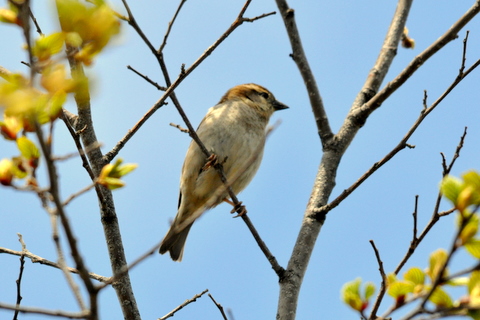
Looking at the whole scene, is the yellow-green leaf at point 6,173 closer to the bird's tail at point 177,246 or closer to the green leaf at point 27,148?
the green leaf at point 27,148

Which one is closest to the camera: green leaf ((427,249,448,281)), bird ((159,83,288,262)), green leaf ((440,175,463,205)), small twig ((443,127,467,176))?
green leaf ((440,175,463,205))

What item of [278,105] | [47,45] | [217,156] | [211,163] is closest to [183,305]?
[211,163]

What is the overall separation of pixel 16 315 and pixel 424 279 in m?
2.49

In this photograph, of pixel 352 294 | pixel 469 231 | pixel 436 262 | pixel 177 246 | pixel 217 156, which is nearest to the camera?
pixel 469 231

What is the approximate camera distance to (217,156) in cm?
610

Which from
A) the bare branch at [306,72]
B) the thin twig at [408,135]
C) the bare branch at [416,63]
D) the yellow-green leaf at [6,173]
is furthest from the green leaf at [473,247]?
the bare branch at [306,72]

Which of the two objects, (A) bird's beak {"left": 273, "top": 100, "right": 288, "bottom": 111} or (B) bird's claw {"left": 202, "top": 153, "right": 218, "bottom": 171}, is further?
(A) bird's beak {"left": 273, "top": 100, "right": 288, "bottom": 111}

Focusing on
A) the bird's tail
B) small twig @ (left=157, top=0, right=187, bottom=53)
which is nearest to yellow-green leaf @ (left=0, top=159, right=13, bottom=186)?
small twig @ (left=157, top=0, right=187, bottom=53)

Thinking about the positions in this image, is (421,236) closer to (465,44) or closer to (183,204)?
(465,44)

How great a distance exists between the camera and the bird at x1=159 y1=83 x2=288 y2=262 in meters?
6.18

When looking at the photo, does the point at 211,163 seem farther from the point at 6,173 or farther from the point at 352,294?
the point at 6,173

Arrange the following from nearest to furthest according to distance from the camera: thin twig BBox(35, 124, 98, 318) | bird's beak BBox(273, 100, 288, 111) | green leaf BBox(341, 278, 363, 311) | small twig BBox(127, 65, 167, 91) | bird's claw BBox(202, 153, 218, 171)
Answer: thin twig BBox(35, 124, 98, 318)
green leaf BBox(341, 278, 363, 311)
small twig BBox(127, 65, 167, 91)
bird's claw BBox(202, 153, 218, 171)
bird's beak BBox(273, 100, 288, 111)

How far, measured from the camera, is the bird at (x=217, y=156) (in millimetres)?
6176

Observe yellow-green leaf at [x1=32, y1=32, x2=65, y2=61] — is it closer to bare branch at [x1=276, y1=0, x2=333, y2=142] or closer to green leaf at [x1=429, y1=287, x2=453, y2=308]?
green leaf at [x1=429, y1=287, x2=453, y2=308]
